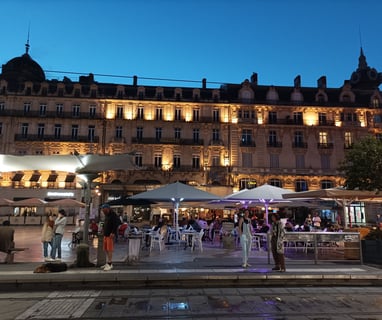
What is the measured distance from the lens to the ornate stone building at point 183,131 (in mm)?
37000

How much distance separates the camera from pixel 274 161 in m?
38.7

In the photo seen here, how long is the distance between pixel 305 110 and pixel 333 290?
1378 inches

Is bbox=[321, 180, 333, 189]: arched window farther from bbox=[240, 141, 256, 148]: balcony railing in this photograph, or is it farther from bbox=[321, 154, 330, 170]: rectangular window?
bbox=[240, 141, 256, 148]: balcony railing

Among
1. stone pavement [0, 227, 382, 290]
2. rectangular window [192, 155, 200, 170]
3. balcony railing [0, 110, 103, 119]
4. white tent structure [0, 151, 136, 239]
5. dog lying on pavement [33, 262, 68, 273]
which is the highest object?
balcony railing [0, 110, 103, 119]

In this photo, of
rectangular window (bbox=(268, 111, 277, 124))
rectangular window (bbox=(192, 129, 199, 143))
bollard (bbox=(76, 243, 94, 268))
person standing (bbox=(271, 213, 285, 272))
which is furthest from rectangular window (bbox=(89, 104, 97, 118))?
person standing (bbox=(271, 213, 285, 272))

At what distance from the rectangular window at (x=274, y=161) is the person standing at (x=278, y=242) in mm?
29739

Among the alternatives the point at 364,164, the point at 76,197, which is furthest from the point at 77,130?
the point at 364,164

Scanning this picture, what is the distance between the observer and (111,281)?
27.1ft

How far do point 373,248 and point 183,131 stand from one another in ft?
95.8

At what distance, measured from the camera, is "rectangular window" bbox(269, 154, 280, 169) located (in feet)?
126

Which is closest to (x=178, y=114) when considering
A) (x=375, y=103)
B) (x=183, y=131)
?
(x=183, y=131)

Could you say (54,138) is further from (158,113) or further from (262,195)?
(262,195)

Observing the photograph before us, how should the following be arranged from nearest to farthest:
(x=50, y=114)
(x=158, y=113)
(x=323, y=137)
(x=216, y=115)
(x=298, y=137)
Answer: (x=50, y=114)
(x=158, y=113)
(x=216, y=115)
(x=298, y=137)
(x=323, y=137)

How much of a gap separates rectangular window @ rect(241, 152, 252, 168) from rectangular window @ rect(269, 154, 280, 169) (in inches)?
91.6
